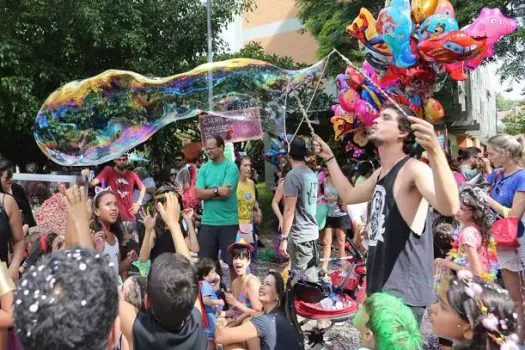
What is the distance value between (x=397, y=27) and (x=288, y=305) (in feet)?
11.8

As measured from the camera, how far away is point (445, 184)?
7.85 ft

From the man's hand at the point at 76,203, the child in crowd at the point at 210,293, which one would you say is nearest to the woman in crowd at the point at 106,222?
the child in crowd at the point at 210,293

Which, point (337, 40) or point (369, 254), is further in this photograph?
point (337, 40)

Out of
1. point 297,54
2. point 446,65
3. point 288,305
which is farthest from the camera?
point 297,54

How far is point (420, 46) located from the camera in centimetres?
578

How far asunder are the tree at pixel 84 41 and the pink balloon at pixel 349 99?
6.01 m

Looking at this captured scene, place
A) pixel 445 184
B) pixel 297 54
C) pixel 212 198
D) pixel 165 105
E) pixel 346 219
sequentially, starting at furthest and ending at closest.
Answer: pixel 297 54, pixel 346 219, pixel 165 105, pixel 212 198, pixel 445 184

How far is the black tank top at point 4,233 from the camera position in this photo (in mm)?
3629

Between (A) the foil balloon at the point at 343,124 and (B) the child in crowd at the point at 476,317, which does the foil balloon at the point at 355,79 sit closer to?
(A) the foil balloon at the point at 343,124

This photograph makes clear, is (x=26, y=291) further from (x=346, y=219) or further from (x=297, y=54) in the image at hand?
(x=297, y=54)

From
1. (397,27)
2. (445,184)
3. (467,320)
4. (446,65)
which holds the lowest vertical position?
(467,320)

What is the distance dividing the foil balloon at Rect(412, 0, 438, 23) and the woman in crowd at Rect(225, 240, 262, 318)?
11.2 ft

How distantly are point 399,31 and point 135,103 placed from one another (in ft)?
9.87

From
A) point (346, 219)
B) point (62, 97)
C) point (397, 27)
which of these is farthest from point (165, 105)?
point (346, 219)
